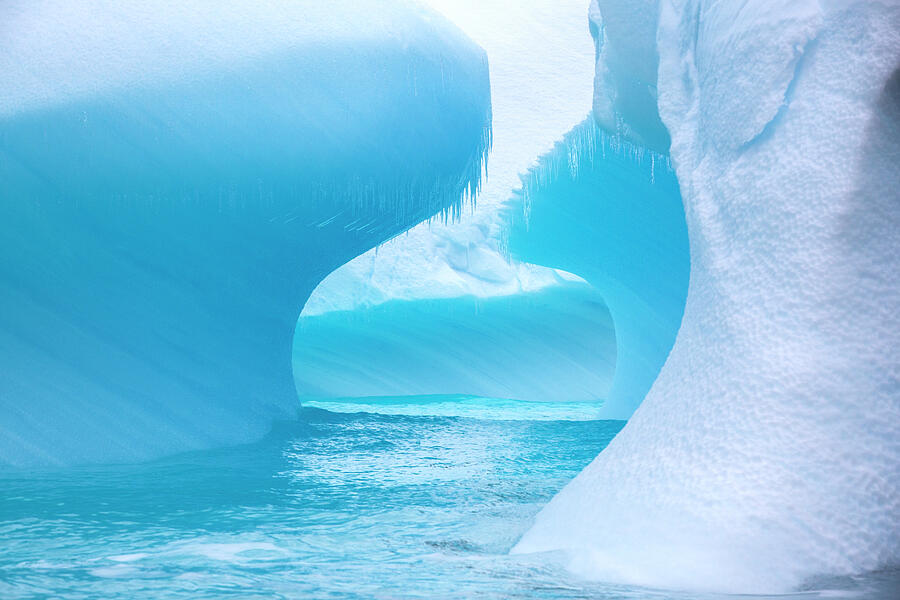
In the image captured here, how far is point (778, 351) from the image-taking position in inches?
100

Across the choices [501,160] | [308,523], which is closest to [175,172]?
[308,523]

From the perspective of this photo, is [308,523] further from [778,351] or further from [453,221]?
[453,221]

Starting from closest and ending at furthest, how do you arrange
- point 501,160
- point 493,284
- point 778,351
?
point 778,351, point 501,160, point 493,284

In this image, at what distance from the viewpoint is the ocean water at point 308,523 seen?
2.29 metres

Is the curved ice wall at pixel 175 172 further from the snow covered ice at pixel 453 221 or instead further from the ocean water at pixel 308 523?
the ocean water at pixel 308 523

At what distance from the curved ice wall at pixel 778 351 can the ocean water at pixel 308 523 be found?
17 cm

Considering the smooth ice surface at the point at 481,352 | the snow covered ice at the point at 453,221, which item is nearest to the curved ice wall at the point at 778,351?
the snow covered ice at the point at 453,221

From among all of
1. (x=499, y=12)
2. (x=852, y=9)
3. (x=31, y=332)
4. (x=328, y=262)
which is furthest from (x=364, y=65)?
(x=499, y=12)

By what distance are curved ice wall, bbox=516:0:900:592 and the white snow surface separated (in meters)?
7.56

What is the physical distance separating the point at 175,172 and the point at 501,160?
7193 mm

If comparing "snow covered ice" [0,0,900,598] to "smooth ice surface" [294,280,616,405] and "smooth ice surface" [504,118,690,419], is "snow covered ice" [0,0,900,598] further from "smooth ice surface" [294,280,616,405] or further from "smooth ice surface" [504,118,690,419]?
"smooth ice surface" [294,280,616,405]

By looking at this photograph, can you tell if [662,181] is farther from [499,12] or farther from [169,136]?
[499,12]

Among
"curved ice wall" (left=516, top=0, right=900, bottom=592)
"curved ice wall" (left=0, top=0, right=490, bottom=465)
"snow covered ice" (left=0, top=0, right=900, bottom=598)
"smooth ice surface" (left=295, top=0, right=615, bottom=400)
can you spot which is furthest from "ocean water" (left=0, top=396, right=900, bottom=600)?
"smooth ice surface" (left=295, top=0, right=615, bottom=400)

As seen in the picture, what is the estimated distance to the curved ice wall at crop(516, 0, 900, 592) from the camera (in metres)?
2.27
